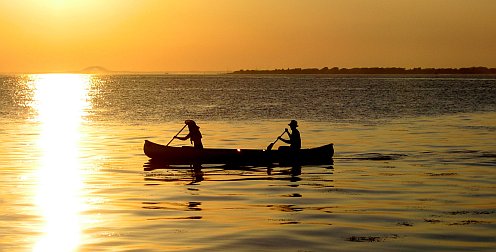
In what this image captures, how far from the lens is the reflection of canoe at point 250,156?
30484 millimetres

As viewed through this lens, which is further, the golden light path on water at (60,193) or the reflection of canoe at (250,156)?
the reflection of canoe at (250,156)

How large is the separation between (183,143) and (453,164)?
14638 mm

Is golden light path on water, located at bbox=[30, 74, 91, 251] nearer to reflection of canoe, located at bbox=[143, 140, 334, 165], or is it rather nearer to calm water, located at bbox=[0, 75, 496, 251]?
calm water, located at bbox=[0, 75, 496, 251]

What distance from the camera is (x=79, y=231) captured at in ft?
55.9

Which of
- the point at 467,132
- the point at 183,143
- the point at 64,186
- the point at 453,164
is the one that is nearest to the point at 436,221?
the point at 64,186

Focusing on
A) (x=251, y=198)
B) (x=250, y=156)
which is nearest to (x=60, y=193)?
(x=251, y=198)

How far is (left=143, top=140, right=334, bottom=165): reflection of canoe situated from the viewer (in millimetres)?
30484

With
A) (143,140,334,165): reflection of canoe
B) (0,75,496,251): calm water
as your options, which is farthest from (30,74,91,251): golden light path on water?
(143,140,334,165): reflection of canoe

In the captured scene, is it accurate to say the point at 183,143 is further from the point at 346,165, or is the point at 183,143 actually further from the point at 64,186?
the point at 64,186

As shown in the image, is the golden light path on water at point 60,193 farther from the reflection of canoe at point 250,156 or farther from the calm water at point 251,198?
the reflection of canoe at point 250,156

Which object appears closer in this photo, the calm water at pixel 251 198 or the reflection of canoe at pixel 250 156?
the calm water at pixel 251 198

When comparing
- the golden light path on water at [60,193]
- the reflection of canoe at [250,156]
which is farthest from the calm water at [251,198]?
the reflection of canoe at [250,156]

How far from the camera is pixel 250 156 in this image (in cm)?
3048

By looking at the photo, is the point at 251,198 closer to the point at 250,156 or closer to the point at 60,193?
the point at 60,193
